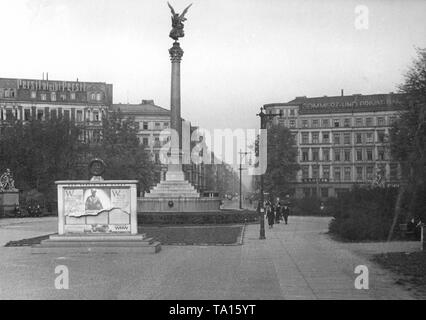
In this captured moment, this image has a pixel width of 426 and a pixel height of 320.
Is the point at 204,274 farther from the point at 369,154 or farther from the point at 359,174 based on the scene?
the point at 369,154

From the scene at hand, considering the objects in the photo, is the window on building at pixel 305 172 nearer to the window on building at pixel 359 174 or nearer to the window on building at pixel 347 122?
the window on building at pixel 359 174

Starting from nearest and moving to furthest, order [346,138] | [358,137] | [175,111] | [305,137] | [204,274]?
[204,274]
[175,111]
[358,137]
[346,138]
[305,137]

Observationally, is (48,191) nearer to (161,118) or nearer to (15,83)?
(15,83)

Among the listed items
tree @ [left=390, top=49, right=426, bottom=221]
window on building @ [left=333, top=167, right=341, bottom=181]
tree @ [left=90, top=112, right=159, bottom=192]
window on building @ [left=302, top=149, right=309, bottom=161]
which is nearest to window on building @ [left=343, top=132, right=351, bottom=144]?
window on building @ [left=333, top=167, right=341, bottom=181]

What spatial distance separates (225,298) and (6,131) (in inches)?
2814

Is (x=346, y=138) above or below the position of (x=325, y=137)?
below

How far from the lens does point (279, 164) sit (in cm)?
8706

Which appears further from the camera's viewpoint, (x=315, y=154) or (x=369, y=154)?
(x=315, y=154)

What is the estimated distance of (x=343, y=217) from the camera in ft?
108

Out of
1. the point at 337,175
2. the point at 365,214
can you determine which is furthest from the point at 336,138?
the point at 365,214

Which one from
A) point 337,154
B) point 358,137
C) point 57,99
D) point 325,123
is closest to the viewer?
point 358,137

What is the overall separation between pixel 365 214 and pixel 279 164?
5807 cm

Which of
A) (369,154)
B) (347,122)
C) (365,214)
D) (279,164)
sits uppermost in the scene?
(347,122)

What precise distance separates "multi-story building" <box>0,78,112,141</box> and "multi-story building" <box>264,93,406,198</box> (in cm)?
3099
